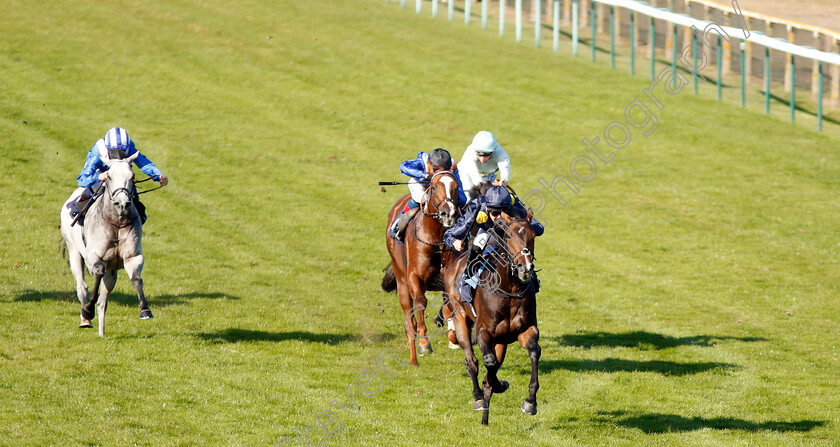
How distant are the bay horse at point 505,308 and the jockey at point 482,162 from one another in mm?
2257

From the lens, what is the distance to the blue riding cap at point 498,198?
9.53 meters

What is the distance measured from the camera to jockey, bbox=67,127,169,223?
478 inches

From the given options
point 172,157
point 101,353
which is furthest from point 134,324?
point 172,157

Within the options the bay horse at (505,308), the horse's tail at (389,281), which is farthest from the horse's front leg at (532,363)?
the horse's tail at (389,281)

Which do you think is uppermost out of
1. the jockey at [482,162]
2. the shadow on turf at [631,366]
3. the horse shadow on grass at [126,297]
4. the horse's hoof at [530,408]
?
the jockey at [482,162]

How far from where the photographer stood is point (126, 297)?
50.3ft

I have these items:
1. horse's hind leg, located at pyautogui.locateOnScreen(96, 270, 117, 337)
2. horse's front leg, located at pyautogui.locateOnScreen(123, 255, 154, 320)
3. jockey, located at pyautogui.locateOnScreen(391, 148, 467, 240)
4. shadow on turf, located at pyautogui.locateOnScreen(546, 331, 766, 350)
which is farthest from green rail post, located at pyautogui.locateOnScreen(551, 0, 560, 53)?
horse's front leg, located at pyautogui.locateOnScreen(123, 255, 154, 320)

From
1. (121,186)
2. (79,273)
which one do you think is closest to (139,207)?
(121,186)

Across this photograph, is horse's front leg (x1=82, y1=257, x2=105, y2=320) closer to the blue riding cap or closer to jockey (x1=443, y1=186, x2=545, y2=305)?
jockey (x1=443, y1=186, x2=545, y2=305)

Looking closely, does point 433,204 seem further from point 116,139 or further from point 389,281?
point 116,139

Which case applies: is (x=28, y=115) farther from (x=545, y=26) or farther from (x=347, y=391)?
(x=545, y=26)

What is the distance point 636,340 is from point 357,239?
7061 mm

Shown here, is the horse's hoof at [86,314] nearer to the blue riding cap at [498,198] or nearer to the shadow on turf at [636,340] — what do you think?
the blue riding cap at [498,198]

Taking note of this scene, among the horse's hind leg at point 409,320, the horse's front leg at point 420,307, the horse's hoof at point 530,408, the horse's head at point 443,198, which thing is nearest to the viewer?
the horse's hoof at point 530,408
